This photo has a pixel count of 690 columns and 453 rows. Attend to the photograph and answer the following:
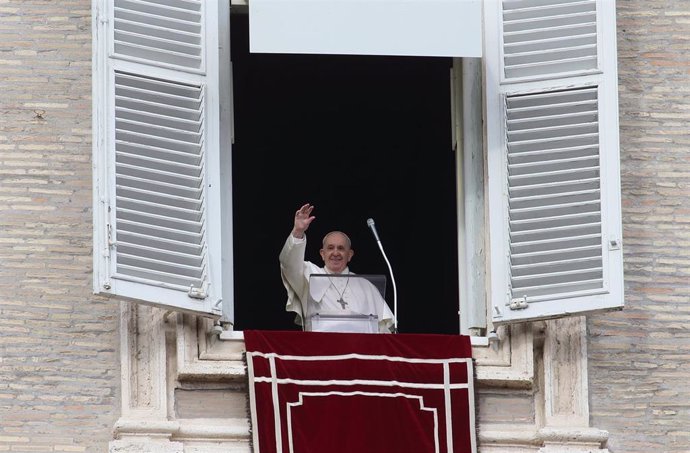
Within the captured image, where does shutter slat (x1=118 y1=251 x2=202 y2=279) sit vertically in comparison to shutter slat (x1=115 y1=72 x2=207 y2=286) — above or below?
below

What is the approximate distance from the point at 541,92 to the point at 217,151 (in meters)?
1.56

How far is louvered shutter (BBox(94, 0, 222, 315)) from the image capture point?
1280 cm

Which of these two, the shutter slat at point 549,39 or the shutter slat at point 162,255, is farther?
the shutter slat at point 549,39

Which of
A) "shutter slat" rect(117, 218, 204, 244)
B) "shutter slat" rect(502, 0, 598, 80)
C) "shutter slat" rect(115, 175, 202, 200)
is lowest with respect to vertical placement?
"shutter slat" rect(117, 218, 204, 244)

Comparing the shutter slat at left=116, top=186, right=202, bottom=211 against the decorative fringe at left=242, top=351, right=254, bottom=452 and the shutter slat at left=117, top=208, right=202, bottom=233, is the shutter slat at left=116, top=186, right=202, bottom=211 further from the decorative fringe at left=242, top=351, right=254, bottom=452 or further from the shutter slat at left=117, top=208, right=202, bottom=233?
the decorative fringe at left=242, top=351, right=254, bottom=452

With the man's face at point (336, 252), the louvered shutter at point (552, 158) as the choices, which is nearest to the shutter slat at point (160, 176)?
the louvered shutter at point (552, 158)

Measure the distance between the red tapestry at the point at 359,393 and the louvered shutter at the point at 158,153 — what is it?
428mm

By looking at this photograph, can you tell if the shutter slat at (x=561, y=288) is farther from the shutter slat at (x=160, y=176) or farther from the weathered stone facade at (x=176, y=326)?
the shutter slat at (x=160, y=176)

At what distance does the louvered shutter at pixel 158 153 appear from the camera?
12797mm

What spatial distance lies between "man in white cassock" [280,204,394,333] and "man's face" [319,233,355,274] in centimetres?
51

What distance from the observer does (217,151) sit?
13.1 m

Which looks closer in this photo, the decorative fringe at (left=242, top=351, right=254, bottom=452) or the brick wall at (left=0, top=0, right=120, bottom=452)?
the decorative fringe at (left=242, top=351, right=254, bottom=452)

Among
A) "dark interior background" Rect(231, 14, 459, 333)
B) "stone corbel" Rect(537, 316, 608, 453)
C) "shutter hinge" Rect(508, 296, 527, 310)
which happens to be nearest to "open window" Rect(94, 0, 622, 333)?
"shutter hinge" Rect(508, 296, 527, 310)

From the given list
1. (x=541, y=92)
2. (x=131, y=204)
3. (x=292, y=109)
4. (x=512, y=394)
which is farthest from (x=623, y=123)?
(x=292, y=109)
